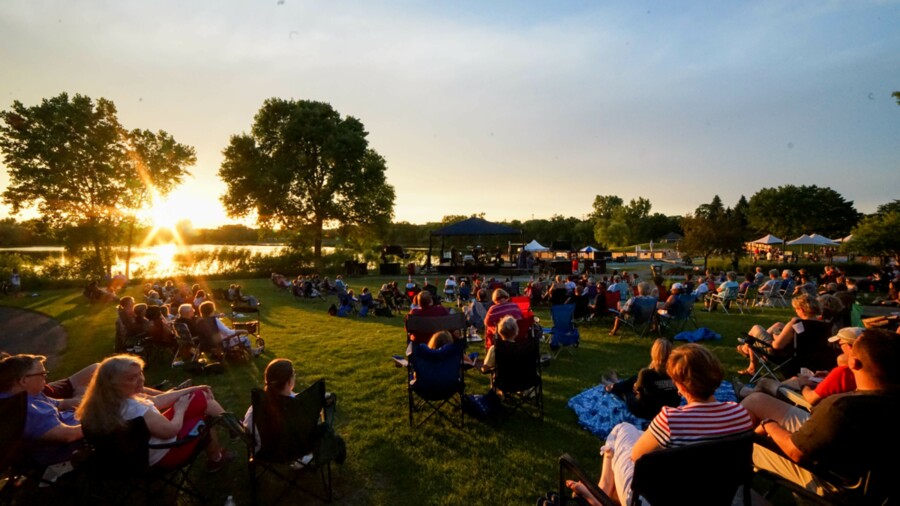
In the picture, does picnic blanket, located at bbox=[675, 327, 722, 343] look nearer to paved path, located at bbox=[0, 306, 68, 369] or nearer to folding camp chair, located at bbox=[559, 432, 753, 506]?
folding camp chair, located at bbox=[559, 432, 753, 506]

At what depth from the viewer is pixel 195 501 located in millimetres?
3334

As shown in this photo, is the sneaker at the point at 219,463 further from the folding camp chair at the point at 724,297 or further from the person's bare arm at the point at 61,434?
the folding camp chair at the point at 724,297

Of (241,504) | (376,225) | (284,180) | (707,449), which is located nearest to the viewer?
(707,449)

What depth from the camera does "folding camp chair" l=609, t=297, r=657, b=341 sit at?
8.38 metres

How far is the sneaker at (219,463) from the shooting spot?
3.71 metres

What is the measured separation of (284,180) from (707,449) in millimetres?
29229

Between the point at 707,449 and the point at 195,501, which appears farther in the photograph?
the point at 195,501

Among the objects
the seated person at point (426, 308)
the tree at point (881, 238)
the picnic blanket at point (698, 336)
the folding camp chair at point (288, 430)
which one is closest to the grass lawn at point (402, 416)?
the picnic blanket at point (698, 336)

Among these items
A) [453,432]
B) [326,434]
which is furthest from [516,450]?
[326,434]

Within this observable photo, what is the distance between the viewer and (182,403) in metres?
3.21

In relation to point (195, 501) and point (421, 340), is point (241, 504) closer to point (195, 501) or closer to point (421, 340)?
point (195, 501)

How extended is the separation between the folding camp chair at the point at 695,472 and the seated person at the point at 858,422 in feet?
1.54

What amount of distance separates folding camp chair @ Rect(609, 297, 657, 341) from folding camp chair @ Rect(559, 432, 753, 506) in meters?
6.73

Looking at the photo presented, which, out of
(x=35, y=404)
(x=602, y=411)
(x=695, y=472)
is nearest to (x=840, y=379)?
(x=695, y=472)
